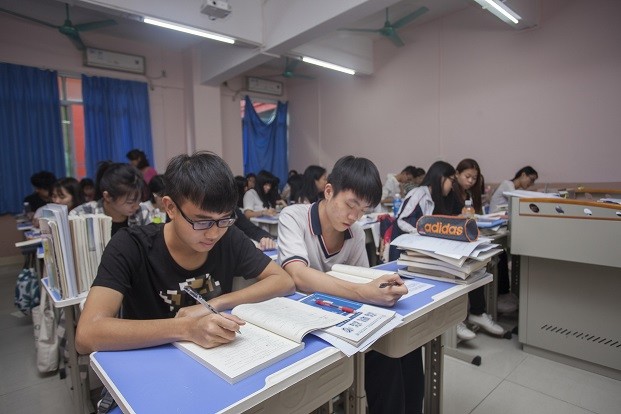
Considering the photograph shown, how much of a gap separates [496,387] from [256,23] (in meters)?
4.52

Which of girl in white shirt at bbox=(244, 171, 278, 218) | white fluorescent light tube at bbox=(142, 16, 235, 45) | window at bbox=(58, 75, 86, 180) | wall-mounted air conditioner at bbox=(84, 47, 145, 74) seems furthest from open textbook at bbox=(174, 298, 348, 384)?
wall-mounted air conditioner at bbox=(84, 47, 145, 74)

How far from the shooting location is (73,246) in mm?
1546

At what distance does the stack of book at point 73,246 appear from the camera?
1.50 meters

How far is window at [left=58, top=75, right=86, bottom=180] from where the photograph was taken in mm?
5457

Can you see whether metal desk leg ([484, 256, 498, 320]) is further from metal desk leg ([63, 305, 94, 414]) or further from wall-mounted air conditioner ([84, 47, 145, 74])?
wall-mounted air conditioner ([84, 47, 145, 74])

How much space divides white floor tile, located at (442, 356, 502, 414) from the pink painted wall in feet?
11.8

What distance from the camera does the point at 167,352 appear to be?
787 millimetres

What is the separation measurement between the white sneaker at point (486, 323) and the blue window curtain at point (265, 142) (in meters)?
5.68

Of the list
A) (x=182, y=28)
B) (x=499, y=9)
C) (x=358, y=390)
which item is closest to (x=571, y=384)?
(x=358, y=390)

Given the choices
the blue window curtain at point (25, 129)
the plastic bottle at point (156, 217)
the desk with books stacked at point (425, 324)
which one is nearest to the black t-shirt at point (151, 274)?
the desk with books stacked at point (425, 324)

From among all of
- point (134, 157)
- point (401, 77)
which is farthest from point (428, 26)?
point (134, 157)

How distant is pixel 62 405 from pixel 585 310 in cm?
286

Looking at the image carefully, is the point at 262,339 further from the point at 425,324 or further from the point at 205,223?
the point at 425,324

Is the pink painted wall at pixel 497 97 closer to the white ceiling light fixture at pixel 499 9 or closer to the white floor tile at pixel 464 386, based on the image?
the white ceiling light fixture at pixel 499 9
